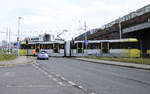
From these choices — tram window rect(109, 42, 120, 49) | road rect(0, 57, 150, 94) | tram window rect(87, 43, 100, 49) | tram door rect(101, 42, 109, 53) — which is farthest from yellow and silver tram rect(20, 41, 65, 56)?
road rect(0, 57, 150, 94)

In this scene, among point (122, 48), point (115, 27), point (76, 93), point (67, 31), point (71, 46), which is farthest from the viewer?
point (115, 27)

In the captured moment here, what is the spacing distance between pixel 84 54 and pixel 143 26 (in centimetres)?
1194

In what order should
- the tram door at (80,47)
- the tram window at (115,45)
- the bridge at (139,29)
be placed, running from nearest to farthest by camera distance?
the bridge at (139,29), the tram window at (115,45), the tram door at (80,47)

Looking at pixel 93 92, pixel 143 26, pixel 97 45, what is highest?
pixel 143 26

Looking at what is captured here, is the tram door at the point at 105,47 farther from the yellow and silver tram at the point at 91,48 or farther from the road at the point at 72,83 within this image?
the road at the point at 72,83

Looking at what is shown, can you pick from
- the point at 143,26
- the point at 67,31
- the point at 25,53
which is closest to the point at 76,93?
the point at 143,26

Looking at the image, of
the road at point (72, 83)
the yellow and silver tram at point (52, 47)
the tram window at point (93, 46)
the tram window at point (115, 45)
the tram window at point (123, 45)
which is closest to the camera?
the road at point (72, 83)

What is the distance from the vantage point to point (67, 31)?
48.4 m

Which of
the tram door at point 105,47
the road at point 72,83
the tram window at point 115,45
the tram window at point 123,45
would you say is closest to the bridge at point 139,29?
the tram window at point 123,45

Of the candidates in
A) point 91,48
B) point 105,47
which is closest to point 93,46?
point 91,48

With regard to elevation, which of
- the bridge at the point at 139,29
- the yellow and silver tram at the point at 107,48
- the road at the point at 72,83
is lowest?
the road at the point at 72,83

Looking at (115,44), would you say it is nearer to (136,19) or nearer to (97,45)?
(97,45)

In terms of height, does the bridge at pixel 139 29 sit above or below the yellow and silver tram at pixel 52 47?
above

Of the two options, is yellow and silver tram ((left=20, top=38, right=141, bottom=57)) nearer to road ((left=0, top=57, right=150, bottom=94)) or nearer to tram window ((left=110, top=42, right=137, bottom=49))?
tram window ((left=110, top=42, right=137, bottom=49))
